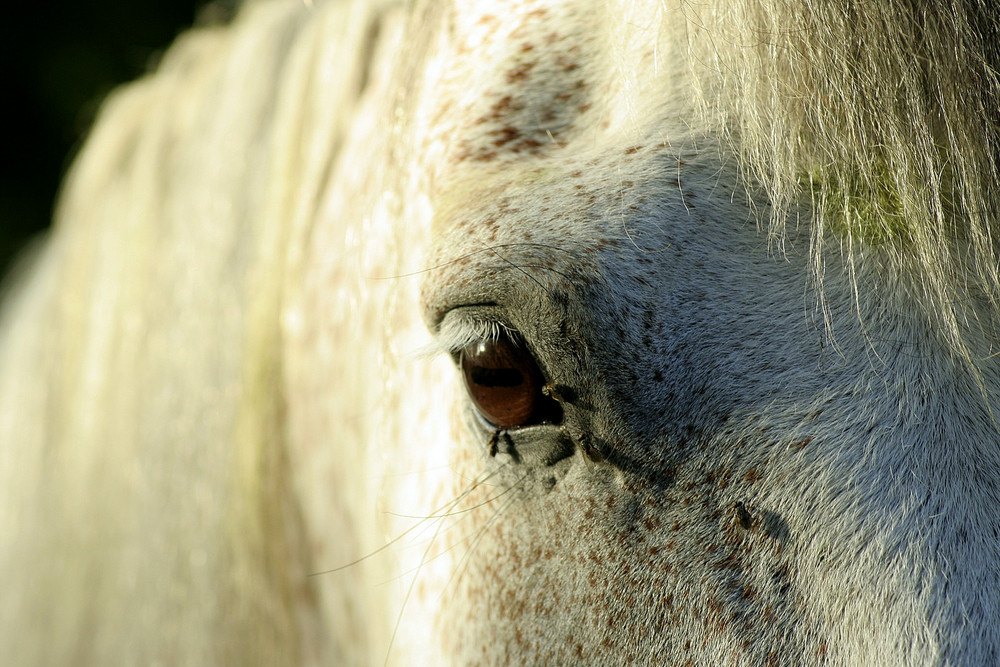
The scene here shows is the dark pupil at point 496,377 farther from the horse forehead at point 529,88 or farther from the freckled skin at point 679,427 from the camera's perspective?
the horse forehead at point 529,88

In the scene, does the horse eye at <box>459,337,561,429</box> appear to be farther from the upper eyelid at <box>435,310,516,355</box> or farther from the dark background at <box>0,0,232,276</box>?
the dark background at <box>0,0,232,276</box>

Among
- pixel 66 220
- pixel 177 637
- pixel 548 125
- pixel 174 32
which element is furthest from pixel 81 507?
pixel 174 32

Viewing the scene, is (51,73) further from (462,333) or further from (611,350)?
(611,350)

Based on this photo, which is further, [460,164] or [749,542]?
[460,164]

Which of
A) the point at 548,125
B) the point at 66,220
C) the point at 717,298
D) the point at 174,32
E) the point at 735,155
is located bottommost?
the point at 717,298

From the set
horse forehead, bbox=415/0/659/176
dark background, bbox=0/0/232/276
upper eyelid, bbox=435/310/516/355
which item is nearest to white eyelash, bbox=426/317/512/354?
upper eyelid, bbox=435/310/516/355

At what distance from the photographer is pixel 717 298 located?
0.81 m

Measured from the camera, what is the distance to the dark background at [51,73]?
5.39m

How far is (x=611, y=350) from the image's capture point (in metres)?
0.81

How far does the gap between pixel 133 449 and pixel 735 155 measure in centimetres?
118

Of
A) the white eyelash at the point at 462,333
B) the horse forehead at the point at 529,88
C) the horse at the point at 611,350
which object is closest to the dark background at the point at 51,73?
the horse at the point at 611,350

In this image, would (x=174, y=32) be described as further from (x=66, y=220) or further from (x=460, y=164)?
(x=460, y=164)

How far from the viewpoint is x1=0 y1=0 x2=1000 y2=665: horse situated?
2.39 feet

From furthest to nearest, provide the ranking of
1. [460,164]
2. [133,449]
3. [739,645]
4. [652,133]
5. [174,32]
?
[174,32]
[133,449]
[460,164]
[652,133]
[739,645]
